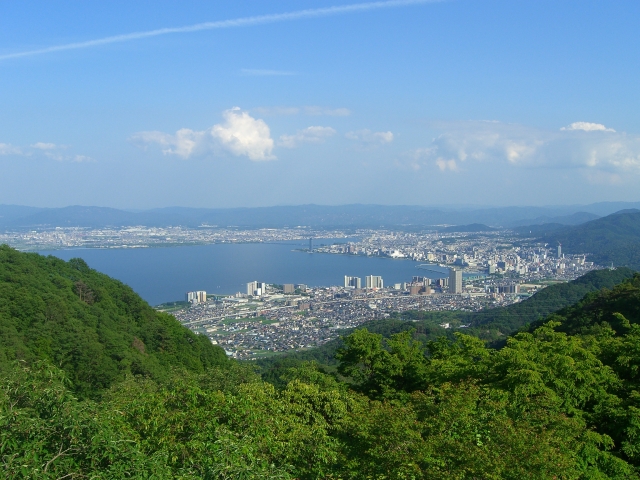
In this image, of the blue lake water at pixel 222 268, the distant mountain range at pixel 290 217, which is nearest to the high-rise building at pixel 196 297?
the blue lake water at pixel 222 268

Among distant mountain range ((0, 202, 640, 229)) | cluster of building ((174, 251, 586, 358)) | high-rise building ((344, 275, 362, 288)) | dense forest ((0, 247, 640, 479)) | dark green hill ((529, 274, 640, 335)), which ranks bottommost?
cluster of building ((174, 251, 586, 358))

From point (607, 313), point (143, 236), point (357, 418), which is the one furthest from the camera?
point (143, 236)

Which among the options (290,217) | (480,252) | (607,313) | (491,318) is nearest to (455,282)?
(491,318)

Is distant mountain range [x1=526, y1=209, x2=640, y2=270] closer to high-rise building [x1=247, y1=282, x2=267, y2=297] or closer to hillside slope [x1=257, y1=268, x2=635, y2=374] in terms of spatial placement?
hillside slope [x1=257, y1=268, x2=635, y2=374]

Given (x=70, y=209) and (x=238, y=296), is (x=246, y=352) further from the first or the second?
(x=70, y=209)

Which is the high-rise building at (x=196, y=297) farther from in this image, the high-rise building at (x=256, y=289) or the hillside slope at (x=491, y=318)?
the hillside slope at (x=491, y=318)

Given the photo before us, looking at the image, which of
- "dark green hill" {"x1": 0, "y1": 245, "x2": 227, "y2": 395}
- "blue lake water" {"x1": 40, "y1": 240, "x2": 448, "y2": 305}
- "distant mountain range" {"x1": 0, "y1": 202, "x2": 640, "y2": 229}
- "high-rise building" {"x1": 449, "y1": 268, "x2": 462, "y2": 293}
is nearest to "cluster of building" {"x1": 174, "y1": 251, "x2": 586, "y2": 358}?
"high-rise building" {"x1": 449, "y1": 268, "x2": 462, "y2": 293}

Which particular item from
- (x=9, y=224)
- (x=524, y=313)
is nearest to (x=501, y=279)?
(x=524, y=313)

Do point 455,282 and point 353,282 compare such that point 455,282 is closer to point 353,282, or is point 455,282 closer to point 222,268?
point 353,282
